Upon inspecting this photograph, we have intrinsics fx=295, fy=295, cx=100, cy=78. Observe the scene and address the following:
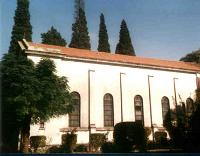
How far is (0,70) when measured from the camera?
2241cm

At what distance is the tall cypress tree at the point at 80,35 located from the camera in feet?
180

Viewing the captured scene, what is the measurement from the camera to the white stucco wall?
92.1 feet

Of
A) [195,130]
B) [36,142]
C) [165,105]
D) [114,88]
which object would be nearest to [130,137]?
[195,130]

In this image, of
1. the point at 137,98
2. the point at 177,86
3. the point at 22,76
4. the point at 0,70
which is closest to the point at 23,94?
the point at 22,76

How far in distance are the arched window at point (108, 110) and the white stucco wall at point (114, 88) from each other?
41 centimetres

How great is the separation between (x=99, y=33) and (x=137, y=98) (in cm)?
2599

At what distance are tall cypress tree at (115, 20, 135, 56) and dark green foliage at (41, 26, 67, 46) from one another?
10.8 metres

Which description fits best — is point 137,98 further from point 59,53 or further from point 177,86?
point 59,53

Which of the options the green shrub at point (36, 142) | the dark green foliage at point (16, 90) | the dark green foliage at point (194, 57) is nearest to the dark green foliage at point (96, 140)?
the green shrub at point (36, 142)

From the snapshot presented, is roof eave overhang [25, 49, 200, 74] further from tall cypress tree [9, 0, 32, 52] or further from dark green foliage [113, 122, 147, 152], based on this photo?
tall cypress tree [9, 0, 32, 52]

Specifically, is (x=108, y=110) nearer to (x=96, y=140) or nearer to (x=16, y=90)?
(x=96, y=140)

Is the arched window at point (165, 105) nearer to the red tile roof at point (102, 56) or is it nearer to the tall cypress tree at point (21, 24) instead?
the red tile roof at point (102, 56)

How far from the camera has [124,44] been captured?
5294 centimetres

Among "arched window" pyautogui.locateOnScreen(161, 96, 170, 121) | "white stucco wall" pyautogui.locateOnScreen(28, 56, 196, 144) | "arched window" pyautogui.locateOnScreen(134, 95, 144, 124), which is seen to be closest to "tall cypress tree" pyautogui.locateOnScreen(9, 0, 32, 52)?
"white stucco wall" pyautogui.locateOnScreen(28, 56, 196, 144)
